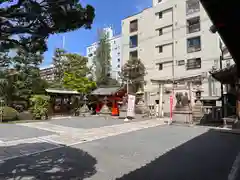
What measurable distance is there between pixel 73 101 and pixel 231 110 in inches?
619

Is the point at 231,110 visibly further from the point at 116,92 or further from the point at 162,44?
the point at 162,44

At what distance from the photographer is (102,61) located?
1491 inches

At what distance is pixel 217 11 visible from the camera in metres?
2.10

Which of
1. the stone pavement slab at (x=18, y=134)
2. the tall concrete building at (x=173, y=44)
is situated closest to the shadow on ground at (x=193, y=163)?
the stone pavement slab at (x=18, y=134)

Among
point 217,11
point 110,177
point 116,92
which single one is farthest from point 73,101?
point 217,11

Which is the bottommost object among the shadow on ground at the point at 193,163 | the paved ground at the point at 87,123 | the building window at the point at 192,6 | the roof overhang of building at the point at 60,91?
the shadow on ground at the point at 193,163

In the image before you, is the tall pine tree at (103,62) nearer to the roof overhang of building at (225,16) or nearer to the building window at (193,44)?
the building window at (193,44)

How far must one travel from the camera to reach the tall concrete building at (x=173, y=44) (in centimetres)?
2120

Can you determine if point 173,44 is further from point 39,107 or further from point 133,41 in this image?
point 39,107

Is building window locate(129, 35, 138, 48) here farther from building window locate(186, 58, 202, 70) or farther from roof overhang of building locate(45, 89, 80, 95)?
roof overhang of building locate(45, 89, 80, 95)

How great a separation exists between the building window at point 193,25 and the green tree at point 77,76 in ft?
42.7

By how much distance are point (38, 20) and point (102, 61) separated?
115ft

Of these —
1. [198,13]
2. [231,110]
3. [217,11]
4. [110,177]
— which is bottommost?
[110,177]

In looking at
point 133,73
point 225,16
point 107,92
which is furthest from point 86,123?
point 225,16
